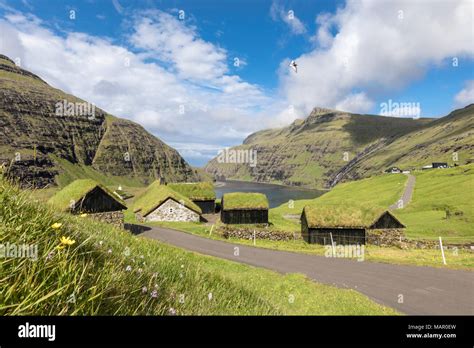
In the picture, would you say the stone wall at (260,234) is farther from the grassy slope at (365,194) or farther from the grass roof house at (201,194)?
the grassy slope at (365,194)

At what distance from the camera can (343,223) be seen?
44.1m

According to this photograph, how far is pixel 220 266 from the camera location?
23.6 metres

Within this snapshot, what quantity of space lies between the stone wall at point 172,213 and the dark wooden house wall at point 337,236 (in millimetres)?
22313

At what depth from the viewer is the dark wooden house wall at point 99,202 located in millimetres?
35219

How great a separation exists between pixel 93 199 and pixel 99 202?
0.92 meters

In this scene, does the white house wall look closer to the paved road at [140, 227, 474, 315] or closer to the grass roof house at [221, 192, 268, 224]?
the grass roof house at [221, 192, 268, 224]

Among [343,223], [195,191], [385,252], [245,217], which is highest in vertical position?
[195,191]

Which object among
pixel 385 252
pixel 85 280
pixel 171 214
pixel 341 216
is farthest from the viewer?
pixel 171 214

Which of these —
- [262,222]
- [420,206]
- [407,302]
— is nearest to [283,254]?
[407,302]

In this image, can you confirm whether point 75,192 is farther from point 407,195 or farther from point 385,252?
point 407,195

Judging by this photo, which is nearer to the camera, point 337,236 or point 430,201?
point 337,236

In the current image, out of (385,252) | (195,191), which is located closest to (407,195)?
(195,191)
